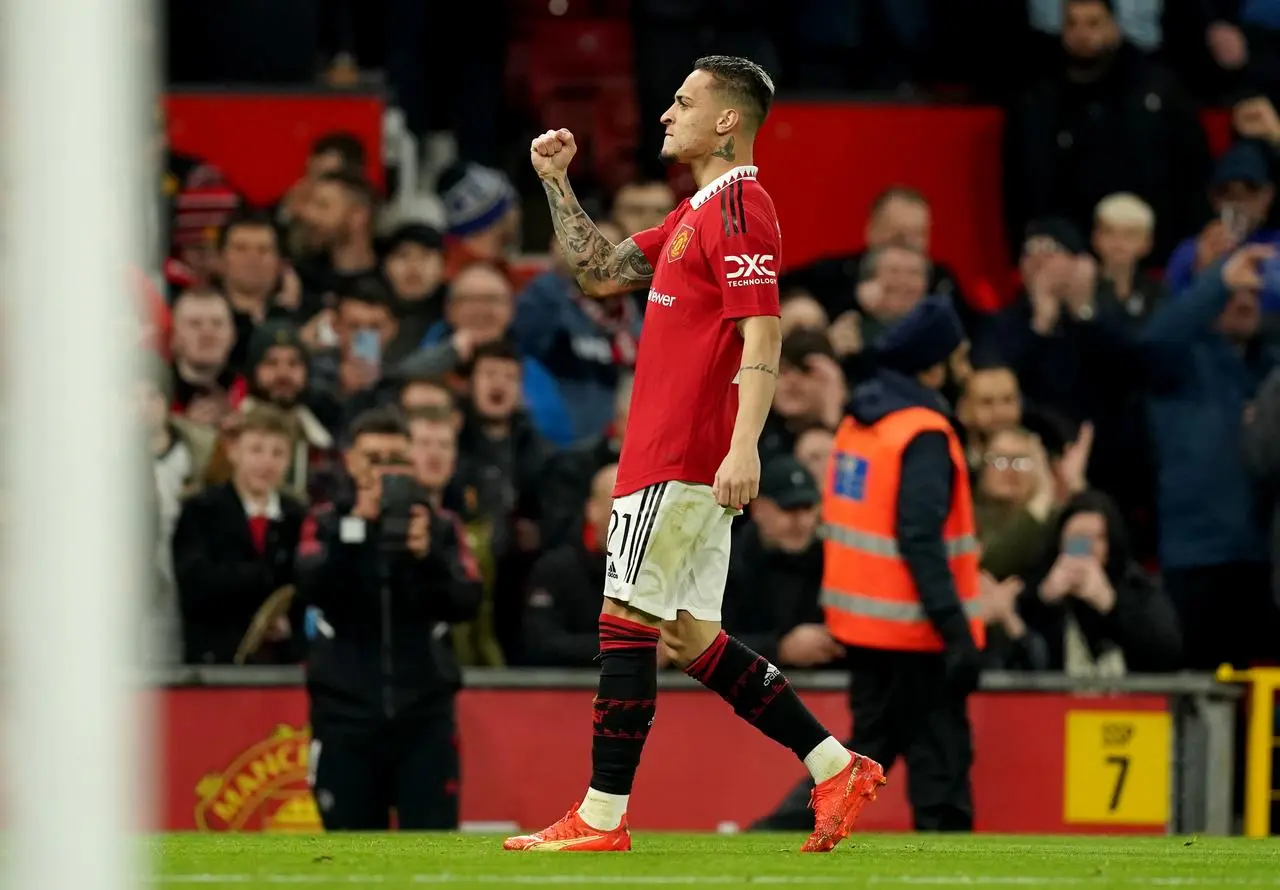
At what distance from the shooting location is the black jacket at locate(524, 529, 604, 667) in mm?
10508

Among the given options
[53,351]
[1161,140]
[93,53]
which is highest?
[1161,140]

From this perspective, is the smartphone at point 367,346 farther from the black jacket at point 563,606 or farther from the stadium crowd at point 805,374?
the black jacket at point 563,606

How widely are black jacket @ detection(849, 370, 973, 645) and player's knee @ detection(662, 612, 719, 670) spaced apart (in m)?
2.18

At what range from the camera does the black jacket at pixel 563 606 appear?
10508 millimetres

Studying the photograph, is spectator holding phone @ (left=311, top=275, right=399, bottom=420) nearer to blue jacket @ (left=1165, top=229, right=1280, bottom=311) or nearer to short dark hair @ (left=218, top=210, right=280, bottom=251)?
short dark hair @ (left=218, top=210, right=280, bottom=251)

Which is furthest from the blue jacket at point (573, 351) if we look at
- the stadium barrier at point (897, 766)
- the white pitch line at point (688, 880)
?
the white pitch line at point (688, 880)

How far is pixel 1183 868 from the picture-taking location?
6.95 meters

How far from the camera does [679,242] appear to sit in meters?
7.19

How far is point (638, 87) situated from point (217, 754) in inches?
222

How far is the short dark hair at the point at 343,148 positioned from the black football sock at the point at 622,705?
6360mm

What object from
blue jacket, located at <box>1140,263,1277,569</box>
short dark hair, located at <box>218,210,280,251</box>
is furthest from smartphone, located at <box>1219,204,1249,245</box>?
short dark hair, located at <box>218,210,280,251</box>

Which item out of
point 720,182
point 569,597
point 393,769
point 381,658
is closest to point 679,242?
point 720,182

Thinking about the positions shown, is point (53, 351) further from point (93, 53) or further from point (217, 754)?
point (217, 754)

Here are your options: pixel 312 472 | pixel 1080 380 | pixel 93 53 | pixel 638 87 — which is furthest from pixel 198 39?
pixel 93 53
